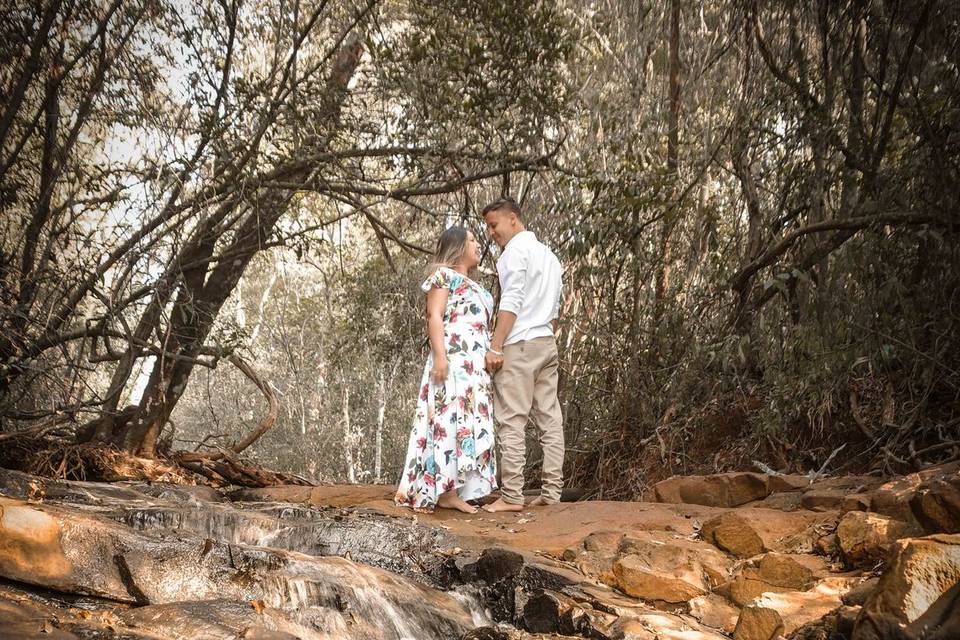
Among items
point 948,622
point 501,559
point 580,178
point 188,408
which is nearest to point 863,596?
point 948,622

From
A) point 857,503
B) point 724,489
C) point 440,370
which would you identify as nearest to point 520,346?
point 440,370

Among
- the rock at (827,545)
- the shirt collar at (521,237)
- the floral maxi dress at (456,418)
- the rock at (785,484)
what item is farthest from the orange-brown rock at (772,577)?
the shirt collar at (521,237)

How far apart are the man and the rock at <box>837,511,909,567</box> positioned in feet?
7.03

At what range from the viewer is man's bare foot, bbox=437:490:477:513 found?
17.7ft

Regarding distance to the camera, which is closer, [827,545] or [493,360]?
[827,545]

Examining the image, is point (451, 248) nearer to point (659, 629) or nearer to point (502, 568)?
point (502, 568)

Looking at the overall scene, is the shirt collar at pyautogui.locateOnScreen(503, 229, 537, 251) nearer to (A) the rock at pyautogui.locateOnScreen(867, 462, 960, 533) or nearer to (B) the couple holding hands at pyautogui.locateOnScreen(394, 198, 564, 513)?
(B) the couple holding hands at pyautogui.locateOnScreen(394, 198, 564, 513)

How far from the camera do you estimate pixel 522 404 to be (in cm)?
542

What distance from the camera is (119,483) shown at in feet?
19.5

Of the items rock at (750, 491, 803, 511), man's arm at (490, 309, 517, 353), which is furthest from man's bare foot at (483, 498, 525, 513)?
rock at (750, 491, 803, 511)

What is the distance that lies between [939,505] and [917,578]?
98 cm

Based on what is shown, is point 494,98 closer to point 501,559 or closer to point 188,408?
point 501,559

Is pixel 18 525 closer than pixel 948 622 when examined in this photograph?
No

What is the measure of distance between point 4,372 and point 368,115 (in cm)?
364
